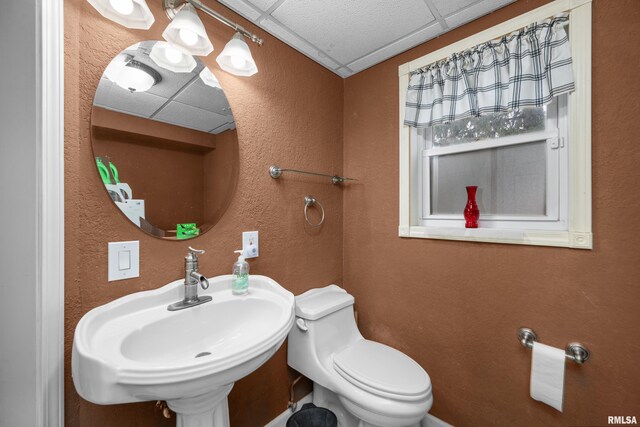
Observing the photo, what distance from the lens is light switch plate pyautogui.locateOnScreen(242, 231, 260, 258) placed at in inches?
49.2

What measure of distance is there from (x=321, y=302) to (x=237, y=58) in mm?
1331

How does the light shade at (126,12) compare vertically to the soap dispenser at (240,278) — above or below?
above

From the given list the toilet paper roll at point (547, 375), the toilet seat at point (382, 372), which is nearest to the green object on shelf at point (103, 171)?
the toilet seat at point (382, 372)

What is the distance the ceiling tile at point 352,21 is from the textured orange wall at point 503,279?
22cm

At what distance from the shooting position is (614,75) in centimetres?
97

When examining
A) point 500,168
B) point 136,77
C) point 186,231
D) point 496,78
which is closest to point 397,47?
point 496,78

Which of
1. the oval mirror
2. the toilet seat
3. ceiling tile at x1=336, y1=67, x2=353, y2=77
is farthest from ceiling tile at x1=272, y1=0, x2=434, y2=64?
the toilet seat

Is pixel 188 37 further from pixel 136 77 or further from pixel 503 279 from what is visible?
pixel 503 279

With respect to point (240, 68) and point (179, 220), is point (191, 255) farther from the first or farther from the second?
point (240, 68)

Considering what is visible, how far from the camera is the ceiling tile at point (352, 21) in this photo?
46.1 inches

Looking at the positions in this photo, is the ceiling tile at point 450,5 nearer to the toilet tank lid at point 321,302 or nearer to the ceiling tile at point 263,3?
the ceiling tile at point 263,3

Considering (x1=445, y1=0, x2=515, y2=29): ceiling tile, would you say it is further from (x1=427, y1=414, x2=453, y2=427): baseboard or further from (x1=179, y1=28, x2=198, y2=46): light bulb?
(x1=427, y1=414, x2=453, y2=427): baseboard

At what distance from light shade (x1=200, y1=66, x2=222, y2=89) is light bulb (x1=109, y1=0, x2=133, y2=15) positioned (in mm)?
289

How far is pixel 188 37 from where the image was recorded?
964 mm
